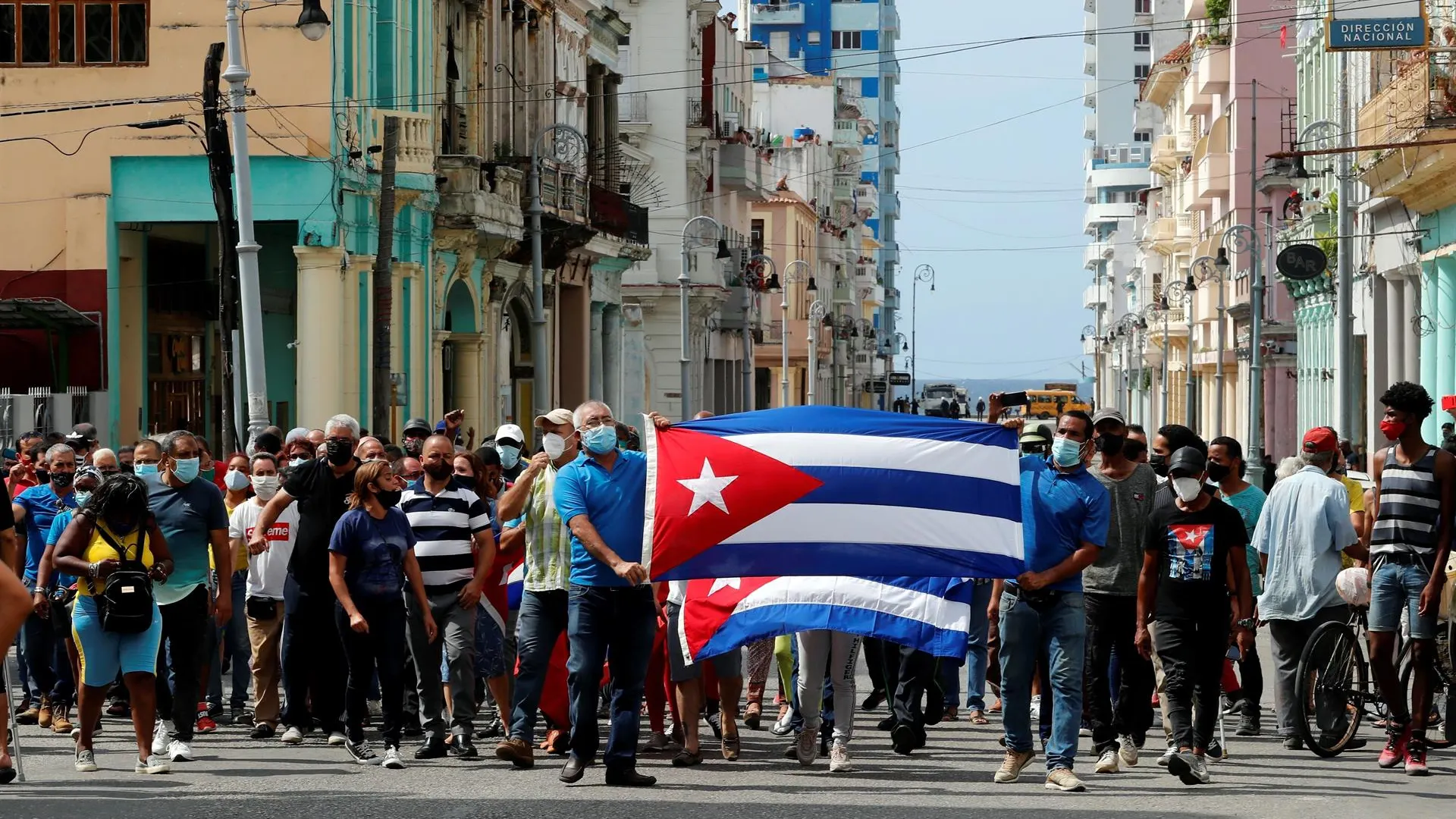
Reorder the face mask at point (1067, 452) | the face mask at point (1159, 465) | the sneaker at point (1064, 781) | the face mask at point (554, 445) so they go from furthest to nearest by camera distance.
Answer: the face mask at point (1159, 465) → the face mask at point (554, 445) → the face mask at point (1067, 452) → the sneaker at point (1064, 781)

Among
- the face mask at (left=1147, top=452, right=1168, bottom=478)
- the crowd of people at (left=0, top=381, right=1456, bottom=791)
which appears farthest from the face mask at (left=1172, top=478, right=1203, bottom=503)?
the face mask at (left=1147, top=452, right=1168, bottom=478)

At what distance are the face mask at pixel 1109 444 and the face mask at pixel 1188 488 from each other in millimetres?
586

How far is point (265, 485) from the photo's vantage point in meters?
14.5

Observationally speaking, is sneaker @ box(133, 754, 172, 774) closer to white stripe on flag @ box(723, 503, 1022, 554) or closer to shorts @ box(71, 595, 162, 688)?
shorts @ box(71, 595, 162, 688)

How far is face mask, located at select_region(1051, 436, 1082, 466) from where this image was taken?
11.5m

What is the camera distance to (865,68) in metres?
165

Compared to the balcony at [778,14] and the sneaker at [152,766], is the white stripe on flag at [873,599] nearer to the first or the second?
the sneaker at [152,766]

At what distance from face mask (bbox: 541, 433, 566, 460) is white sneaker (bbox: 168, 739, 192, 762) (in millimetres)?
2538

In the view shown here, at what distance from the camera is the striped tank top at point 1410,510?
11977 millimetres

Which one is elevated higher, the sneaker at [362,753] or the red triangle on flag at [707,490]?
the red triangle on flag at [707,490]

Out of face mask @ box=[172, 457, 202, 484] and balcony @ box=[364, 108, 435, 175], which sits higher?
balcony @ box=[364, 108, 435, 175]

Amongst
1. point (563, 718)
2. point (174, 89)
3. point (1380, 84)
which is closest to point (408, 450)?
point (563, 718)

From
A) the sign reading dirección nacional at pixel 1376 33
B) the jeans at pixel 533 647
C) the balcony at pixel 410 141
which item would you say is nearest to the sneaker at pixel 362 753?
the jeans at pixel 533 647

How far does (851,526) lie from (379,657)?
2.65 meters
